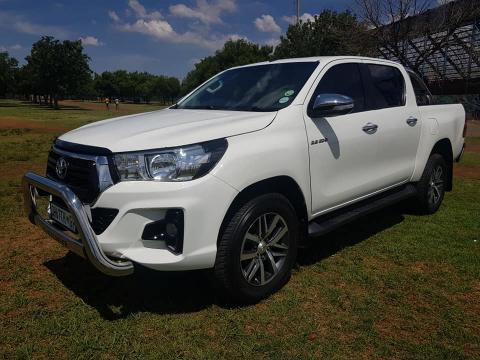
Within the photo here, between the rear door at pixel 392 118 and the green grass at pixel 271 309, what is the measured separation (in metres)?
0.79

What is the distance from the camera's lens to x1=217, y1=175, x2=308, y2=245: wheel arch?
10.7 feet

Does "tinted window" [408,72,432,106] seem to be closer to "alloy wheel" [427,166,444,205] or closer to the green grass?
"alloy wheel" [427,166,444,205]

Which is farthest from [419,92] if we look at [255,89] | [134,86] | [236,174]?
[134,86]

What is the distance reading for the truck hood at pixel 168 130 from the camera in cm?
306

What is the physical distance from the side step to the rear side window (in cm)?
97

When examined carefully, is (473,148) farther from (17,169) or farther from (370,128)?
(17,169)

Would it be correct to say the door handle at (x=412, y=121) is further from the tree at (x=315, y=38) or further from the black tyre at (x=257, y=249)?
the tree at (x=315, y=38)

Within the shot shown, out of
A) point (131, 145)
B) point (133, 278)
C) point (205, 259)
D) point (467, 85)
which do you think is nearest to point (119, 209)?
point (131, 145)

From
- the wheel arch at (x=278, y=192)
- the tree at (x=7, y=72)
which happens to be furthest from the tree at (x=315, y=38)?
the tree at (x=7, y=72)

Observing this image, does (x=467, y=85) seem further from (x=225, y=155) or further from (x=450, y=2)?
(x=225, y=155)

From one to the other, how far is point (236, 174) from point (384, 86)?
103 inches

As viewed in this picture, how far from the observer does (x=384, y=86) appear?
16.3ft

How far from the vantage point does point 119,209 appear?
9.66 ft

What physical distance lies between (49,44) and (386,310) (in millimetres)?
66921
